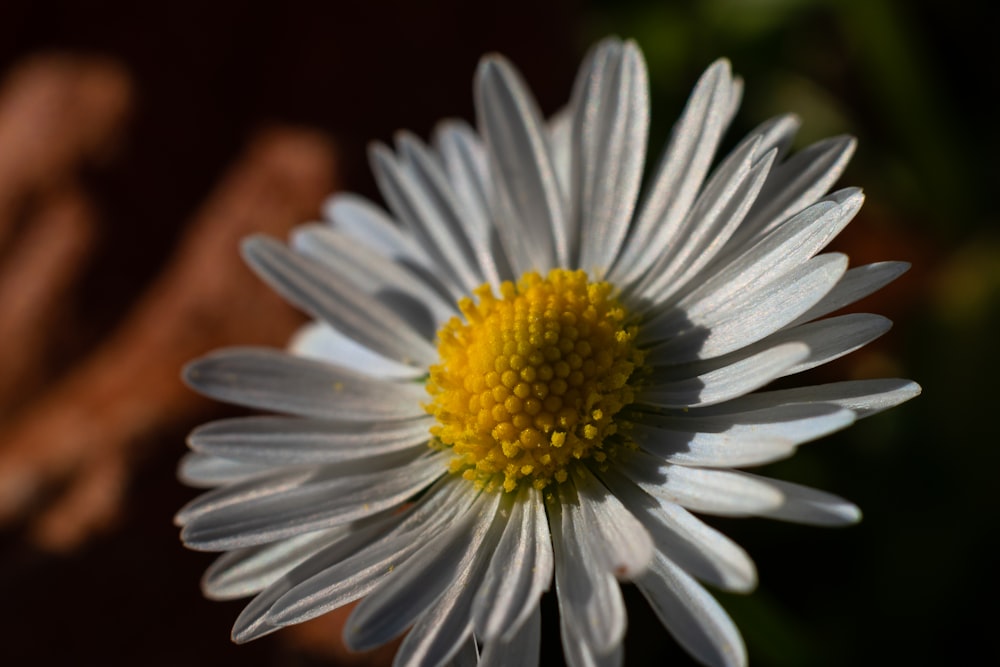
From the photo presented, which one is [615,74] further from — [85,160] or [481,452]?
[85,160]

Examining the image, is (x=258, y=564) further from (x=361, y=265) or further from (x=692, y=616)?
(x=692, y=616)

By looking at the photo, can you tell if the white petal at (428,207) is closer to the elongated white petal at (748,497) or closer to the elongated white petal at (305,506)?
the elongated white petal at (305,506)

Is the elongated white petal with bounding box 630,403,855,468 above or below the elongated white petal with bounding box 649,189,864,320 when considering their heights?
below

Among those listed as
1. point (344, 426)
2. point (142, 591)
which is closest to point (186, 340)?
point (142, 591)

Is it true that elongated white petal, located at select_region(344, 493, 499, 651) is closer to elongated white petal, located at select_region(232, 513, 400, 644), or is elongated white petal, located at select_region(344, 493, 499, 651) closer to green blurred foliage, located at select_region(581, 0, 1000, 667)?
elongated white petal, located at select_region(232, 513, 400, 644)

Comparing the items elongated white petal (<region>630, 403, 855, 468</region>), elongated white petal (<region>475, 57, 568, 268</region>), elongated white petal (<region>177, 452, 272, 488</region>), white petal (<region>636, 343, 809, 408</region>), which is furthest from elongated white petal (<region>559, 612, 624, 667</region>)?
elongated white petal (<region>475, 57, 568, 268</region>)

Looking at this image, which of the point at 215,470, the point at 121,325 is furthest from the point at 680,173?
the point at 121,325
